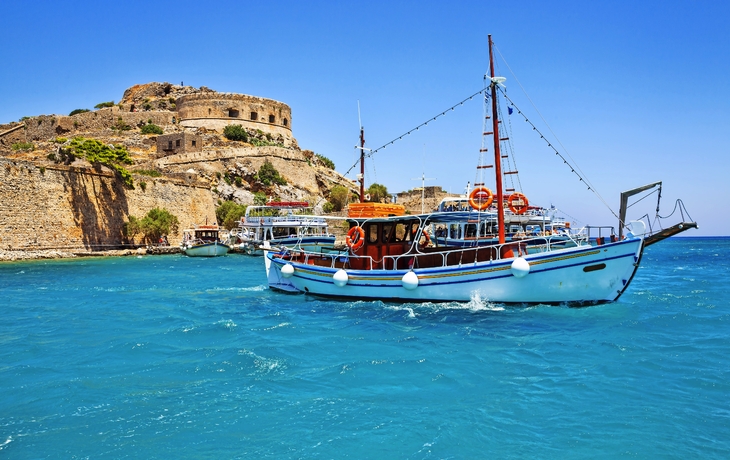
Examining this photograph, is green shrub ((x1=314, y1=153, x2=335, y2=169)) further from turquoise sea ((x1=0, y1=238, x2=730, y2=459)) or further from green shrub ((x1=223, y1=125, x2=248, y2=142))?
turquoise sea ((x1=0, y1=238, x2=730, y2=459))

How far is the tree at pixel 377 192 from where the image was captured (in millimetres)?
51531

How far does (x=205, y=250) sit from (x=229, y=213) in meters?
8.67

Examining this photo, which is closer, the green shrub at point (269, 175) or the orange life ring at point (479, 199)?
the orange life ring at point (479, 199)

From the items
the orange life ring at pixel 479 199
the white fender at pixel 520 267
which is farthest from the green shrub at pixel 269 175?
the white fender at pixel 520 267

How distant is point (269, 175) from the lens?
49.9 m

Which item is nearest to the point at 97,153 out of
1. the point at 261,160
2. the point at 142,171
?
the point at 142,171

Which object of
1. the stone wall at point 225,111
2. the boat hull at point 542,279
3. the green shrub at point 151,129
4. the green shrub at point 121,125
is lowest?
the boat hull at point 542,279

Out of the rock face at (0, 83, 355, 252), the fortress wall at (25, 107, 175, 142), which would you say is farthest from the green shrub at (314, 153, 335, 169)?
the fortress wall at (25, 107, 175, 142)

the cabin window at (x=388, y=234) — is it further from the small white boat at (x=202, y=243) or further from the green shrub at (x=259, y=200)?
the green shrub at (x=259, y=200)

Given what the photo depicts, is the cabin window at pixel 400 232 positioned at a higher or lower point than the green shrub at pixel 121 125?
lower

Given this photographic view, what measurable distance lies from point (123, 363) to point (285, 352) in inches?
104

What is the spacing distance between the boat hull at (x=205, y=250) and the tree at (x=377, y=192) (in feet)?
60.1

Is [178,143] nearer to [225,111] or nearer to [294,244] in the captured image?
[225,111]

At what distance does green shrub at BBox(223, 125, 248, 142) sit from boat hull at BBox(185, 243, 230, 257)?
20908 millimetres
